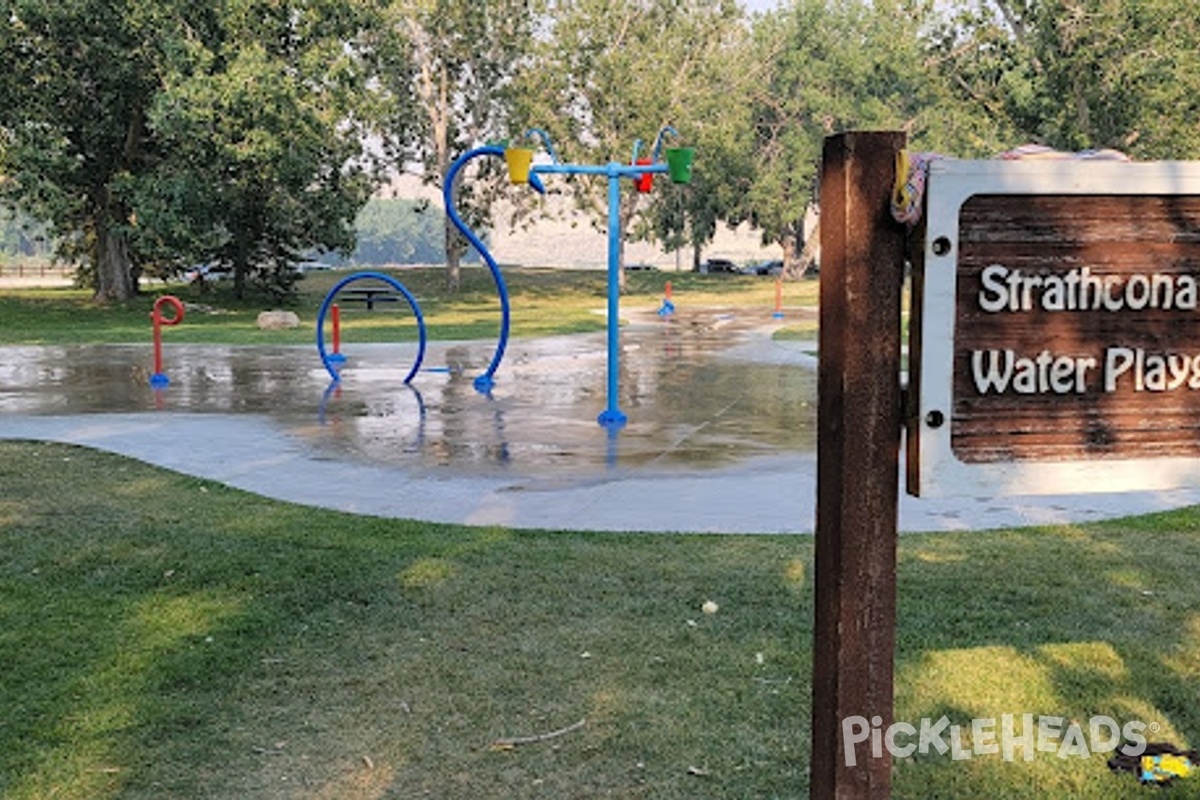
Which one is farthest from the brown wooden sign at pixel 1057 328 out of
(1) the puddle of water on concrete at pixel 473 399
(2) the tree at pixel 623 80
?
(2) the tree at pixel 623 80

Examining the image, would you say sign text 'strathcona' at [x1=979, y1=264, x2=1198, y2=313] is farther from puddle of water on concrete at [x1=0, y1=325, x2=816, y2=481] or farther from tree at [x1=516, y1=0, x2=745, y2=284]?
tree at [x1=516, y1=0, x2=745, y2=284]

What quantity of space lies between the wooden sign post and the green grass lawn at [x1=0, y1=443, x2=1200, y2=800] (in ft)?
4.48

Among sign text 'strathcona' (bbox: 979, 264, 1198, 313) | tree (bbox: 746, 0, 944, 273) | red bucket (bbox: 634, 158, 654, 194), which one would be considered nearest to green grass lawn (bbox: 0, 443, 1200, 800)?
sign text 'strathcona' (bbox: 979, 264, 1198, 313)

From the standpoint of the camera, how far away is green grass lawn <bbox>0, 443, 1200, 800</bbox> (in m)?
3.67

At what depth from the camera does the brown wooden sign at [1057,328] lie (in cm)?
222

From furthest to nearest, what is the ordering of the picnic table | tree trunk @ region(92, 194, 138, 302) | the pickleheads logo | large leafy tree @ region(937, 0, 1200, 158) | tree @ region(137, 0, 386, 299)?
tree trunk @ region(92, 194, 138, 302) → tree @ region(137, 0, 386, 299) → large leafy tree @ region(937, 0, 1200, 158) → the picnic table → the pickleheads logo

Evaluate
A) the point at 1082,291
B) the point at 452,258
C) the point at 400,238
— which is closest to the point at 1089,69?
the point at 452,258

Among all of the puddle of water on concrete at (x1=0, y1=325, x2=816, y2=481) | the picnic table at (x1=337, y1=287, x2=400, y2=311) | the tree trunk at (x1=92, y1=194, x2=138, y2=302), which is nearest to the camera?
the puddle of water on concrete at (x1=0, y1=325, x2=816, y2=481)

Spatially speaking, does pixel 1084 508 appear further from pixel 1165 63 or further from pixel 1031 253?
pixel 1165 63

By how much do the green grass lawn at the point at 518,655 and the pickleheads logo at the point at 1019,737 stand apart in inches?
2.3

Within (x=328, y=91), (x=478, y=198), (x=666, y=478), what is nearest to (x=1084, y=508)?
(x=666, y=478)

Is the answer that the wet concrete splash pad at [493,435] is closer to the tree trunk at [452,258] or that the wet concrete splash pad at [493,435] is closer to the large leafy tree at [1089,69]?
the large leafy tree at [1089,69]

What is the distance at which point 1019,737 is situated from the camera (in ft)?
12.8

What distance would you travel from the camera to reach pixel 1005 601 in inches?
209
